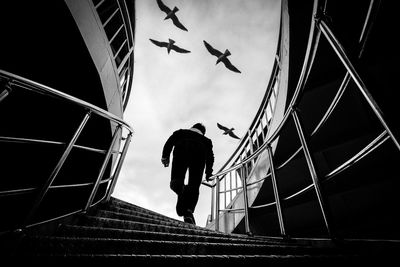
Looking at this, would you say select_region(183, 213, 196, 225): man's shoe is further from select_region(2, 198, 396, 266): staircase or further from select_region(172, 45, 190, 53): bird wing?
select_region(172, 45, 190, 53): bird wing

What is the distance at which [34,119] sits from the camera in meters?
3.13

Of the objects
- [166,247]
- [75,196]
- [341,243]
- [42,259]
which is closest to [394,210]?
[341,243]

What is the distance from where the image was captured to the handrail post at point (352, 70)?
694mm

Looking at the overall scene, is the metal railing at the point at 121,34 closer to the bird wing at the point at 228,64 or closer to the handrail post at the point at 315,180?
the handrail post at the point at 315,180

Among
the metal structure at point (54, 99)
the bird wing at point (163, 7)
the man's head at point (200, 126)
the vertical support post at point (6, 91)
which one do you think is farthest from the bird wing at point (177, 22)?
the vertical support post at point (6, 91)

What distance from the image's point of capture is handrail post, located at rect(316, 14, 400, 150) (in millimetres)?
694

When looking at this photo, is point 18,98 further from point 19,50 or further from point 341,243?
point 341,243

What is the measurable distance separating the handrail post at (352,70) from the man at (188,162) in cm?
203

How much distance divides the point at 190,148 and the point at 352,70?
2.12m

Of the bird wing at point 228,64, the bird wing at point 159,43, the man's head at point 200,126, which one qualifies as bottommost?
the man's head at point 200,126

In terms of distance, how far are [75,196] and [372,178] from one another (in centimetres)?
467

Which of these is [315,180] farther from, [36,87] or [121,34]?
[121,34]

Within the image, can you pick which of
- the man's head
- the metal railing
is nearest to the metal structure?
the metal railing

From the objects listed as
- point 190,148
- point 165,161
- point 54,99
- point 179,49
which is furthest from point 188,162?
point 179,49
